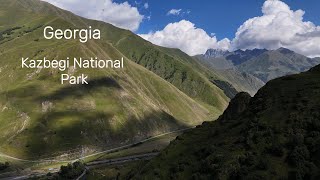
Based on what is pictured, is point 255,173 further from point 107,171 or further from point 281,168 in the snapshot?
point 107,171

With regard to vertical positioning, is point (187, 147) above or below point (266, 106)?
below

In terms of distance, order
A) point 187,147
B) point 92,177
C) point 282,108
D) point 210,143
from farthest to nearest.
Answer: point 92,177, point 187,147, point 210,143, point 282,108

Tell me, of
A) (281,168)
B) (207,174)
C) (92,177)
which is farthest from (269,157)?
(92,177)

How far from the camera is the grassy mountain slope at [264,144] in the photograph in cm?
7825

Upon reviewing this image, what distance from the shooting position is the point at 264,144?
281 ft

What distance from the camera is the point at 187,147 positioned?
10931cm

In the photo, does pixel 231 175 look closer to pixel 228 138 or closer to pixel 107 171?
pixel 228 138

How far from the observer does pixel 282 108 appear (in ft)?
309

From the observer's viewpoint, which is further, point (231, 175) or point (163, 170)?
point (163, 170)

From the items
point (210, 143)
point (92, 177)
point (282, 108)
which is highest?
point (282, 108)

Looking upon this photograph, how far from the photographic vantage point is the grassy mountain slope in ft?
257

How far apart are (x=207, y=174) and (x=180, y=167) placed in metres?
9.98

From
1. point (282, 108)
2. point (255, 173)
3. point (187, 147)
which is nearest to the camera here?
point (255, 173)

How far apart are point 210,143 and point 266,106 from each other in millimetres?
15444
